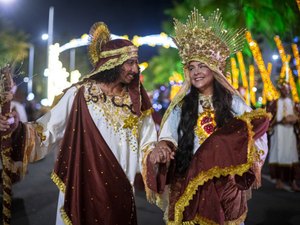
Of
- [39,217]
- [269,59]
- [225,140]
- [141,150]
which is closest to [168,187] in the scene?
[141,150]

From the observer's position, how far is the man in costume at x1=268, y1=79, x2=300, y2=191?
925 centimetres

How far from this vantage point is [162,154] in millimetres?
3309

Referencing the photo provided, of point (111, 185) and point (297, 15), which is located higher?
point (297, 15)

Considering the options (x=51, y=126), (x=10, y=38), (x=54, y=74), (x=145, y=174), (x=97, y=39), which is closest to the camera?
(x=145, y=174)

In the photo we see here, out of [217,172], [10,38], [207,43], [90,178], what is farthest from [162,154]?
[10,38]

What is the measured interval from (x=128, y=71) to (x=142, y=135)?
60 cm

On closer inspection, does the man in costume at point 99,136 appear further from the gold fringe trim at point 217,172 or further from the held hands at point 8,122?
the gold fringe trim at point 217,172

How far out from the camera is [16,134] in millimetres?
3672

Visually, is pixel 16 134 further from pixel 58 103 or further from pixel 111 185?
pixel 111 185

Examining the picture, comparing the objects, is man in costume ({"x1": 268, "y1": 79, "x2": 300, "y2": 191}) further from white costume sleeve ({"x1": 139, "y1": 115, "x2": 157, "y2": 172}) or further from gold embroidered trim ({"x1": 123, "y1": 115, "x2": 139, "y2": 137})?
gold embroidered trim ({"x1": 123, "y1": 115, "x2": 139, "y2": 137})

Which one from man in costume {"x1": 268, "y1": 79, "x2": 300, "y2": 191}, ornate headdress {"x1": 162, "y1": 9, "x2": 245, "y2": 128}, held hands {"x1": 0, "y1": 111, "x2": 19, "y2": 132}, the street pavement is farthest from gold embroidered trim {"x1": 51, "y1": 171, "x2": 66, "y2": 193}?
man in costume {"x1": 268, "y1": 79, "x2": 300, "y2": 191}

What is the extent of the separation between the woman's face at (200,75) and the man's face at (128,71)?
0.53 metres

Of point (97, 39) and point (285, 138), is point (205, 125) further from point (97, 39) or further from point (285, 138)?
point (285, 138)

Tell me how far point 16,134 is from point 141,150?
1091mm
